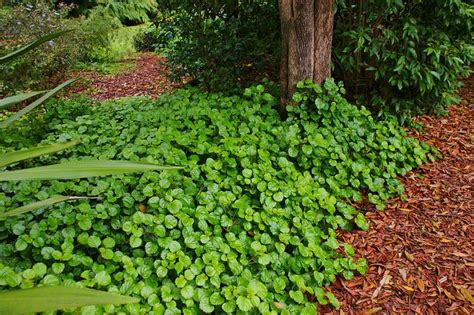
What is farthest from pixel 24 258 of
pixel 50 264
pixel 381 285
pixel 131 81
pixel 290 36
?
pixel 131 81

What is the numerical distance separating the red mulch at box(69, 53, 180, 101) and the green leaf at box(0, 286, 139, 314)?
530 cm

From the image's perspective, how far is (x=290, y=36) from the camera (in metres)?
3.25

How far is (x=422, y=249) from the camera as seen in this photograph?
2627 mm

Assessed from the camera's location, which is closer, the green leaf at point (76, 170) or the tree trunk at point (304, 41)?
the green leaf at point (76, 170)

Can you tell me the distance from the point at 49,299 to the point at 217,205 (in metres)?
1.63

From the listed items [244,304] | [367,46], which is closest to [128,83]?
[367,46]

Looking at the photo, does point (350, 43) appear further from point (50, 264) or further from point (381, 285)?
point (50, 264)

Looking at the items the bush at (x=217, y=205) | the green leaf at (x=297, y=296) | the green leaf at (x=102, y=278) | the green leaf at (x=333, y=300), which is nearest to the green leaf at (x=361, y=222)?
the bush at (x=217, y=205)

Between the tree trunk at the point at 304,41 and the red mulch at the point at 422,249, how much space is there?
131 cm

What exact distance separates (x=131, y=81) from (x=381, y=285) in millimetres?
6099

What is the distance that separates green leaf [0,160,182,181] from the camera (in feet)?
3.26

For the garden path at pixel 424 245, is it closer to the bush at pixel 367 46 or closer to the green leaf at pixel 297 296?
the green leaf at pixel 297 296

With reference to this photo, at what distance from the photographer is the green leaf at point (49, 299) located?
75cm

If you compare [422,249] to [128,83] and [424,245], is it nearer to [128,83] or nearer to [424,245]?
[424,245]
